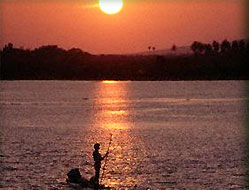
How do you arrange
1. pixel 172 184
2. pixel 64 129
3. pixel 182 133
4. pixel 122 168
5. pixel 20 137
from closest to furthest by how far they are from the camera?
pixel 172 184, pixel 122 168, pixel 20 137, pixel 182 133, pixel 64 129

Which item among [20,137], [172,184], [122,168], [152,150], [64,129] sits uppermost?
[64,129]

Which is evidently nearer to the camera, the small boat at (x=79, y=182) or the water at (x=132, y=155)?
the small boat at (x=79, y=182)

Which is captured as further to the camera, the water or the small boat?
the water

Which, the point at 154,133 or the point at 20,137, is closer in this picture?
the point at 20,137

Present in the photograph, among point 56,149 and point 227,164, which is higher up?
point 56,149

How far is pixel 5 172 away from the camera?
3731cm

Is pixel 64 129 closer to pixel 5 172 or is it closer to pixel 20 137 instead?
pixel 20 137

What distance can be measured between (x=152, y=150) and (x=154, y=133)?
1646cm

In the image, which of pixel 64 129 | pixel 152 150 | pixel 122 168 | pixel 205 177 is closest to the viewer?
pixel 205 177

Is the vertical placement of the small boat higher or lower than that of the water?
lower

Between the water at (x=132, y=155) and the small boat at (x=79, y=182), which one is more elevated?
the water at (x=132, y=155)

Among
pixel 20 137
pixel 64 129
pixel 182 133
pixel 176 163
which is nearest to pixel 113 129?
pixel 64 129

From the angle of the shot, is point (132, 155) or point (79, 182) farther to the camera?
point (132, 155)

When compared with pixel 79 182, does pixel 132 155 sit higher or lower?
higher
